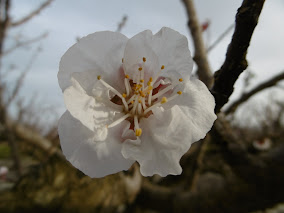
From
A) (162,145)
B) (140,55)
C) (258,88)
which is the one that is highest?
(140,55)

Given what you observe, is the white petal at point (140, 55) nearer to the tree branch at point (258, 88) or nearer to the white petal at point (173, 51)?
the white petal at point (173, 51)

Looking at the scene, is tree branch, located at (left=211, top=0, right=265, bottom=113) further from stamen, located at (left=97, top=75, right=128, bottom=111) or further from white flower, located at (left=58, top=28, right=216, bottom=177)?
stamen, located at (left=97, top=75, right=128, bottom=111)

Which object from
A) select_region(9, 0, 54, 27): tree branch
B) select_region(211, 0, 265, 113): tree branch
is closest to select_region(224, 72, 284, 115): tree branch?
select_region(211, 0, 265, 113): tree branch

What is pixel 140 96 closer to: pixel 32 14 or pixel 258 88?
pixel 258 88

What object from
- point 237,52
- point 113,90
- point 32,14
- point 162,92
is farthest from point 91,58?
point 32,14

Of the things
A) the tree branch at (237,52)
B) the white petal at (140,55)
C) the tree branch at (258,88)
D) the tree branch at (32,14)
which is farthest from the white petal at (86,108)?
the tree branch at (32,14)

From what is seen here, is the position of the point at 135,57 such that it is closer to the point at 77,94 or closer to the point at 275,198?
the point at 77,94
